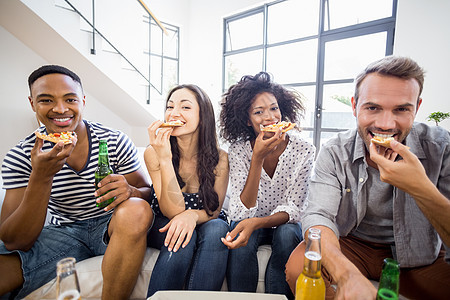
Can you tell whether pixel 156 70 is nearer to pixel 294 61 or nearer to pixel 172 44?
pixel 172 44

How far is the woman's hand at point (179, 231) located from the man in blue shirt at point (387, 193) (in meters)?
0.55

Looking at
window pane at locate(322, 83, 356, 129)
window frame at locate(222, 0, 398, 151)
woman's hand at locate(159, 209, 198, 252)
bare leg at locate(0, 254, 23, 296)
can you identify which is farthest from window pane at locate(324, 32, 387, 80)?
bare leg at locate(0, 254, 23, 296)

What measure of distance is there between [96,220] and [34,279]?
413mm

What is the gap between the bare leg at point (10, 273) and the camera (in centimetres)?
121

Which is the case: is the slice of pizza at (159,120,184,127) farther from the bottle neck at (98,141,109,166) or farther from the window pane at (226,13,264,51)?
the window pane at (226,13,264,51)

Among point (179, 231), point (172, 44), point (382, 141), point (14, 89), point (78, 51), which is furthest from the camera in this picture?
point (172, 44)

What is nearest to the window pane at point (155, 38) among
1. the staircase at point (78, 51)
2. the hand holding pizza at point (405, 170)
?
the staircase at point (78, 51)

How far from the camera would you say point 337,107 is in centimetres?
528

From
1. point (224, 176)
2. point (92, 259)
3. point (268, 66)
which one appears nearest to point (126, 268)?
point (92, 259)

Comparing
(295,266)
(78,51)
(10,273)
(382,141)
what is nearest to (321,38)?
(78,51)

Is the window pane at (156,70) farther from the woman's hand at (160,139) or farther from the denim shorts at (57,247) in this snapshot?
the denim shorts at (57,247)

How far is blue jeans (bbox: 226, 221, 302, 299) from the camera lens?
1.38 meters

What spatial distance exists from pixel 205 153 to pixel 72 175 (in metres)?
0.83

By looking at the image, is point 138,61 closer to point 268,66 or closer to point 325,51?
point 268,66
